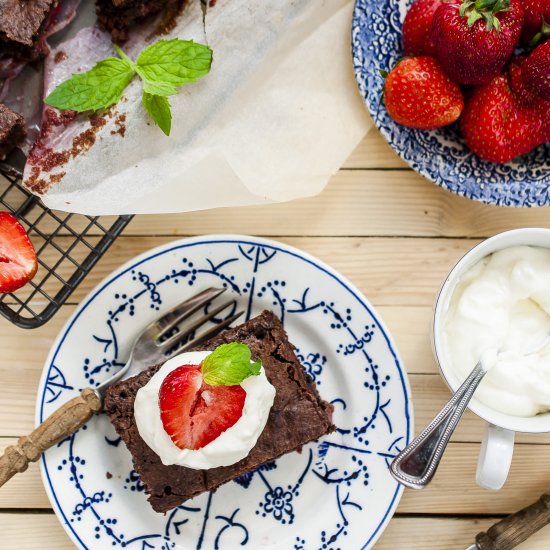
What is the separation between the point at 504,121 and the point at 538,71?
0.43ft

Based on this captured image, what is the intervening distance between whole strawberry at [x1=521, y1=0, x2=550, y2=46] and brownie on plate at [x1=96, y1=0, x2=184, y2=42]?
0.82 m

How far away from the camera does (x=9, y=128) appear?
1.69 metres

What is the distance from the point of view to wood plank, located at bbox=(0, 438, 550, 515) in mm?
1870

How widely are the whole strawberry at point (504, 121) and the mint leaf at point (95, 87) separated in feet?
2.70

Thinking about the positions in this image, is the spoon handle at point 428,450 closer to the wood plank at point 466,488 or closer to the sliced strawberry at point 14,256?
the wood plank at point 466,488

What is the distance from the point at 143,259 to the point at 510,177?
2.99ft

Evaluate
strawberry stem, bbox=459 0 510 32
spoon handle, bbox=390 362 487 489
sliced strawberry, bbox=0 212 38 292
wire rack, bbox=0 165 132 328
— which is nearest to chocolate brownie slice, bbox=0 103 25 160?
wire rack, bbox=0 165 132 328

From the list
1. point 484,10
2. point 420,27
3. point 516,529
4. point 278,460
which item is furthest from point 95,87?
point 516,529

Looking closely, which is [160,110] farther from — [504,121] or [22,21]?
[504,121]

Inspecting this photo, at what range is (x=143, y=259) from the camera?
1.78 metres

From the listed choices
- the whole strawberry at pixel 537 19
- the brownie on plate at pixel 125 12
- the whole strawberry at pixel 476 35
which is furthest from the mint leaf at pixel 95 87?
the whole strawberry at pixel 537 19

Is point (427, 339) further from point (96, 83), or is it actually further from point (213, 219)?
point (96, 83)

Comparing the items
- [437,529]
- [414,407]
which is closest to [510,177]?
[414,407]

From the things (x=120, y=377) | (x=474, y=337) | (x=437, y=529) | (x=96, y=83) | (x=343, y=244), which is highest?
(x=96, y=83)
